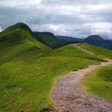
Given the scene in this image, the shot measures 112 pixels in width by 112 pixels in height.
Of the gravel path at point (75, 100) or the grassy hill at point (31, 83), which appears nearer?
A: the gravel path at point (75, 100)

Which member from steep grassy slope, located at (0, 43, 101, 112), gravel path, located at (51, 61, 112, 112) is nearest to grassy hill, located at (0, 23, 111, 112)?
steep grassy slope, located at (0, 43, 101, 112)

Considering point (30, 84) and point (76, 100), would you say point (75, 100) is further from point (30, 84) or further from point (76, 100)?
point (30, 84)

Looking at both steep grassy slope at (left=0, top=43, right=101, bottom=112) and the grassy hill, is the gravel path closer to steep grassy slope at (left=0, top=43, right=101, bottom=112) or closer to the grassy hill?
the grassy hill

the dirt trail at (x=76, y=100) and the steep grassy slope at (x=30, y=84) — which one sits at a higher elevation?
the dirt trail at (x=76, y=100)

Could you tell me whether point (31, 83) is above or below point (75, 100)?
below

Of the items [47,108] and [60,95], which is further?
[60,95]

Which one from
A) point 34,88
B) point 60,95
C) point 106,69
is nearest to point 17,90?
point 34,88

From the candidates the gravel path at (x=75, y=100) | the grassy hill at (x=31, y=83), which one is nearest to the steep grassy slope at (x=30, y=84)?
the grassy hill at (x=31, y=83)

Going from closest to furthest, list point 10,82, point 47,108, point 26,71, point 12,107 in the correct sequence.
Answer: point 47,108, point 12,107, point 10,82, point 26,71

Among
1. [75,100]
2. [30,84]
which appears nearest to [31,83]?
[30,84]

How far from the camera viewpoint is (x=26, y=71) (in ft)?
301

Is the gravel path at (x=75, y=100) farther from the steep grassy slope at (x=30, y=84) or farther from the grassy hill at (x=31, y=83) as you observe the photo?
the steep grassy slope at (x=30, y=84)

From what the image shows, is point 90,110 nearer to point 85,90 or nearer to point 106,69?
point 85,90

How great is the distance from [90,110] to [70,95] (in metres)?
7.78
